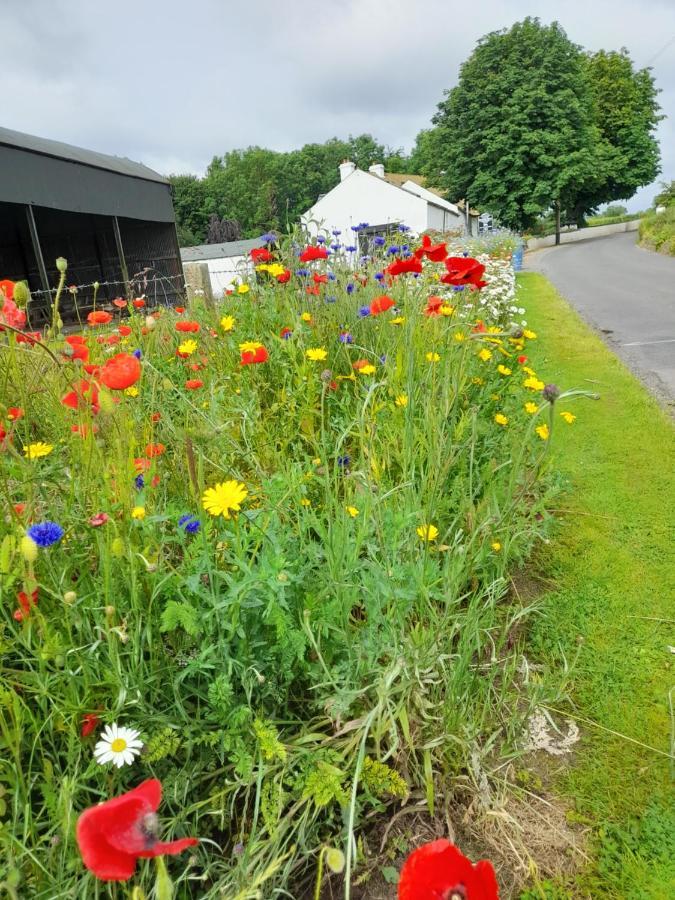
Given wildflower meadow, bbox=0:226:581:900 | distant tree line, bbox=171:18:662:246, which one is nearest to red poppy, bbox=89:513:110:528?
wildflower meadow, bbox=0:226:581:900

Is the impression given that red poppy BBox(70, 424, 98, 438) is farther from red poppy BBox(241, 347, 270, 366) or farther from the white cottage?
the white cottage

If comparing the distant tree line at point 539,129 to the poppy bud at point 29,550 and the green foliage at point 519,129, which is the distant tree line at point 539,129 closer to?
the green foliage at point 519,129

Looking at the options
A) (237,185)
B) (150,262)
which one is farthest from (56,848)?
(237,185)

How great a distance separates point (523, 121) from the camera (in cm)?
2658

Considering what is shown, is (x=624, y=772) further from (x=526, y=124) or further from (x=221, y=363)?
(x=526, y=124)

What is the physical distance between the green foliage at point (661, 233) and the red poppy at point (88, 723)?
19.1 metres

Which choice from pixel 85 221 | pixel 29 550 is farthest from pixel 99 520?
pixel 85 221

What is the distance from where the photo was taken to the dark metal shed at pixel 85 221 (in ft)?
38.0

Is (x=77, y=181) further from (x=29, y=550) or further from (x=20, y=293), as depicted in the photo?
(x=29, y=550)

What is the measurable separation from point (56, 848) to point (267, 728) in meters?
0.38

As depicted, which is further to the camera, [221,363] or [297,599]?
[221,363]

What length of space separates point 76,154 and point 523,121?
21990 mm

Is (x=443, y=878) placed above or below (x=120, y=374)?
below

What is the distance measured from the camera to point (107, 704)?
3.49ft
